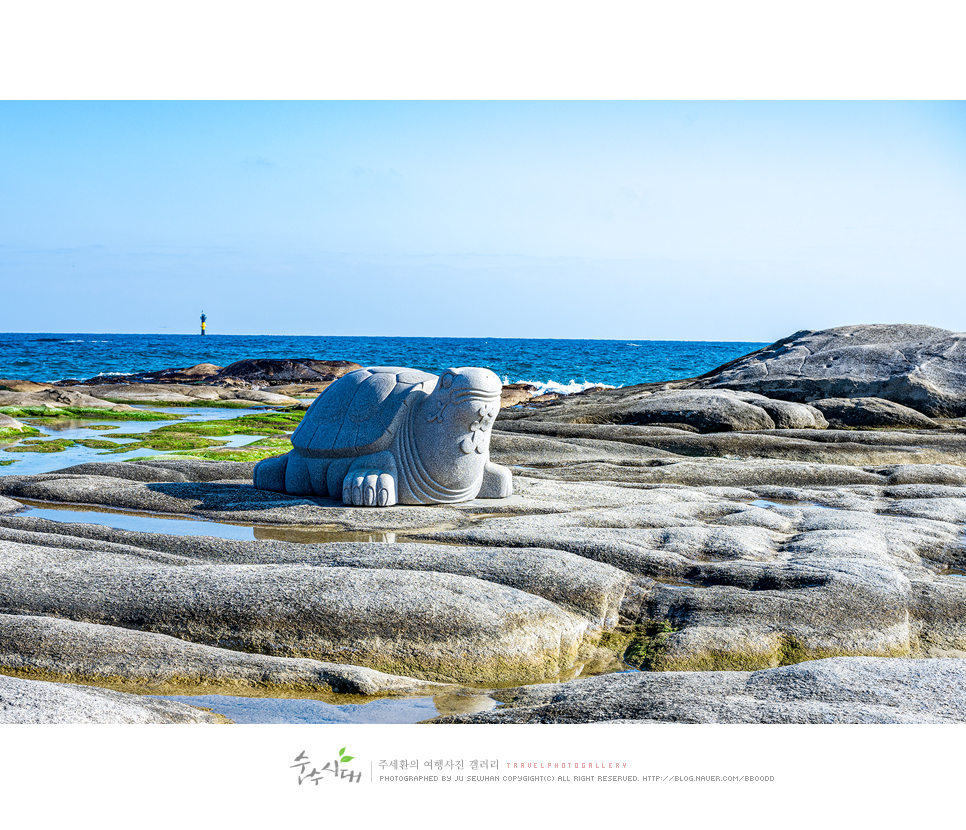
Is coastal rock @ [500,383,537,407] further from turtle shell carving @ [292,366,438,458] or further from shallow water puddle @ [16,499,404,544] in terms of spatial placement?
shallow water puddle @ [16,499,404,544]

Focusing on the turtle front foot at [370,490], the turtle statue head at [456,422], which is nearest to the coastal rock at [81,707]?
the turtle front foot at [370,490]

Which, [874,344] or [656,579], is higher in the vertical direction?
[874,344]

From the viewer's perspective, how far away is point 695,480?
35.5 ft

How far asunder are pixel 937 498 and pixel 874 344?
13.3m

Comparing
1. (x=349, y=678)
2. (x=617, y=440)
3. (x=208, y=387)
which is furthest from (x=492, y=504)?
(x=208, y=387)

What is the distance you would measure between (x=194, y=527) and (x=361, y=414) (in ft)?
6.48

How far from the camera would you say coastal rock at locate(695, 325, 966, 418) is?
1794 centimetres

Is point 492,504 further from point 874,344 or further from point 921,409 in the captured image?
point 874,344

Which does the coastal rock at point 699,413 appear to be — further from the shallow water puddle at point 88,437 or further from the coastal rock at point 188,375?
the coastal rock at point 188,375

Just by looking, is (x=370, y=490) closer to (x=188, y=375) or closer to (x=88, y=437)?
(x=88, y=437)

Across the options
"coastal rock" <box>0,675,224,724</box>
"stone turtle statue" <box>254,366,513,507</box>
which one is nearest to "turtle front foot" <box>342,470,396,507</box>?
"stone turtle statue" <box>254,366,513,507</box>

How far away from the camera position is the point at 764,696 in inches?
149

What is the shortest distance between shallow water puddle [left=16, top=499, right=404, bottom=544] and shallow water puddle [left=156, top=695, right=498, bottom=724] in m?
3.00

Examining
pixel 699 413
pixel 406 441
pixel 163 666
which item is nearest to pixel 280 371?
pixel 699 413
